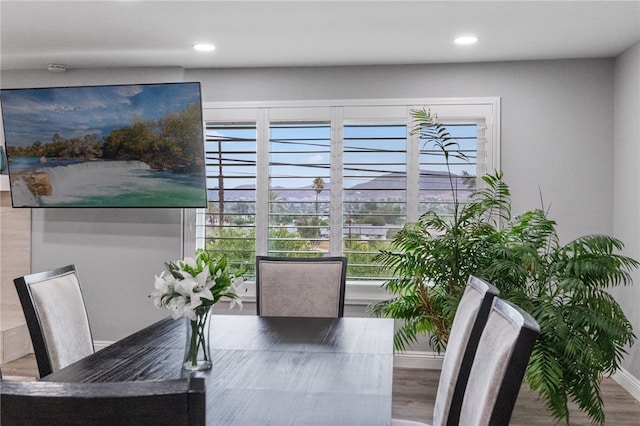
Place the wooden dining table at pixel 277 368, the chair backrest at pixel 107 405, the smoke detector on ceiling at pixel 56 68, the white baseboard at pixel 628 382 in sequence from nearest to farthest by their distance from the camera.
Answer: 1. the chair backrest at pixel 107 405
2. the wooden dining table at pixel 277 368
3. the white baseboard at pixel 628 382
4. the smoke detector on ceiling at pixel 56 68

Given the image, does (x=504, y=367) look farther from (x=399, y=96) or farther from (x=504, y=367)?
(x=399, y=96)

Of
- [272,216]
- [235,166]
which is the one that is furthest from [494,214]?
[235,166]

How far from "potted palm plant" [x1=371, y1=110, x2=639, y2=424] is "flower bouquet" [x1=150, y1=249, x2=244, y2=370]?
1.82 m

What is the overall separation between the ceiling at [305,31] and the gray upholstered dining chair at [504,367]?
2.42 metres

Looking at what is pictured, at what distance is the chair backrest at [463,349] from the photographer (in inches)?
68.8

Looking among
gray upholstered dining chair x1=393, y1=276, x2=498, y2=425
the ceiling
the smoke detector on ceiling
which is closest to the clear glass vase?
gray upholstered dining chair x1=393, y1=276, x2=498, y2=425

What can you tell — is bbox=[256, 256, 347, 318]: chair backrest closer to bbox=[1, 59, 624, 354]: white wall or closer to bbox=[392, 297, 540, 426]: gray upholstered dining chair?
bbox=[392, 297, 540, 426]: gray upholstered dining chair

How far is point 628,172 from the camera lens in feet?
13.1

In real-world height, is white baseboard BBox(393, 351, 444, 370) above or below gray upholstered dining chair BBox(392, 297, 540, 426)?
below

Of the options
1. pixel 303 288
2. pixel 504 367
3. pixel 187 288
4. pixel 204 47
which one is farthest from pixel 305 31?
pixel 504 367

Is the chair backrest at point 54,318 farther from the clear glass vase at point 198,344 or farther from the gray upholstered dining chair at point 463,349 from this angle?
the gray upholstered dining chair at point 463,349

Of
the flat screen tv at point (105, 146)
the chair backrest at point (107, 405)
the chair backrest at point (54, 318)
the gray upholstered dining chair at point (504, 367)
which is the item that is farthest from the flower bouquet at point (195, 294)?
the flat screen tv at point (105, 146)

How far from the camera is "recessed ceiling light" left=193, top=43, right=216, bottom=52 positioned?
4082 mm

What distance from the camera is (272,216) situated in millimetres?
4672
